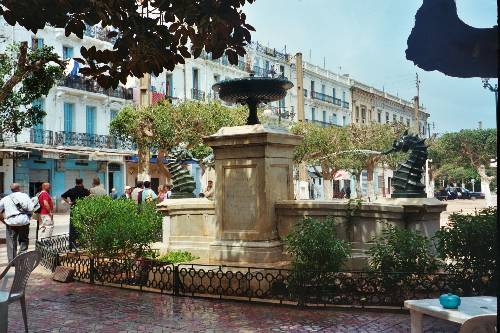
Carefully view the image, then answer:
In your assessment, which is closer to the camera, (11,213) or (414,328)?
(414,328)

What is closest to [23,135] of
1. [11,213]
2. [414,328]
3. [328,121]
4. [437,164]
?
[11,213]

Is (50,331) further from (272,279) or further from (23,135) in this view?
(23,135)

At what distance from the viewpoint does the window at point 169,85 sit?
127 feet

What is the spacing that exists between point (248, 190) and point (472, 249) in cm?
320

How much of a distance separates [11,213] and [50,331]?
523 centimetres

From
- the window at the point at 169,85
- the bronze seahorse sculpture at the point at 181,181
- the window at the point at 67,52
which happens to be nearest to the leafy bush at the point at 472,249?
the bronze seahorse sculpture at the point at 181,181

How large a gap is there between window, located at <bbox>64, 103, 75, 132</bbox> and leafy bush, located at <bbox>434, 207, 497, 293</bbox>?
29430 millimetres

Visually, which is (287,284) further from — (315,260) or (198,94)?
(198,94)

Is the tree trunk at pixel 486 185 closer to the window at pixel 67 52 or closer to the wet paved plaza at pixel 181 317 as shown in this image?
the window at pixel 67 52

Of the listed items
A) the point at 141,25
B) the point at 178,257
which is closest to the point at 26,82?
the point at 178,257

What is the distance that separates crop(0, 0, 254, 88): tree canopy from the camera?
13.9 ft

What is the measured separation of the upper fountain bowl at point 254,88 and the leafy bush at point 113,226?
2.45m

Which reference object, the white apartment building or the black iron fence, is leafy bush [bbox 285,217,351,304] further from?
the white apartment building

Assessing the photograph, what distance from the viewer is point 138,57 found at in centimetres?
455
